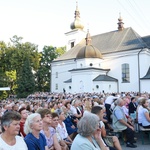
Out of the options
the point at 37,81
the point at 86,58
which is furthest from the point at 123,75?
the point at 37,81

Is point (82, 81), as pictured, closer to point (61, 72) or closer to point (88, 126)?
point (61, 72)

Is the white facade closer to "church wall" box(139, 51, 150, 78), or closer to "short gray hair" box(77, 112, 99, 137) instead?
"church wall" box(139, 51, 150, 78)

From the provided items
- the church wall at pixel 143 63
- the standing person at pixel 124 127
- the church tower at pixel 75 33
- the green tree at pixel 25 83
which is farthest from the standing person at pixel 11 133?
the church tower at pixel 75 33

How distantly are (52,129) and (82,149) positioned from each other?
1.81m

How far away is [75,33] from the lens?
52.4 m

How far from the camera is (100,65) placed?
4025cm

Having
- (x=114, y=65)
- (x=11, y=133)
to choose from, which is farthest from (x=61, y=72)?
(x=11, y=133)

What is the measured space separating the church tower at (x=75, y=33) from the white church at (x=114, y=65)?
7.35 meters

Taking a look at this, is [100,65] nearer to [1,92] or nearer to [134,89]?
[134,89]

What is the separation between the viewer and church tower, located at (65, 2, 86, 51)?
5225 cm

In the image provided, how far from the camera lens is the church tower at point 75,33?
5225 centimetres

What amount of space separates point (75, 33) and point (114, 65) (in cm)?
1643

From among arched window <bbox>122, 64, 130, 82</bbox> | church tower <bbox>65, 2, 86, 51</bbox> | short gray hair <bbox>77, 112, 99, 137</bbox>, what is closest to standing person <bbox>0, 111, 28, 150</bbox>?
short gray hair <bbox>77, 112, 99, 137</bbox>

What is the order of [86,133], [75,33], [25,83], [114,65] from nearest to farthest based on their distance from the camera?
[86,133] → [114,65] → [25,83] → [75,33]
